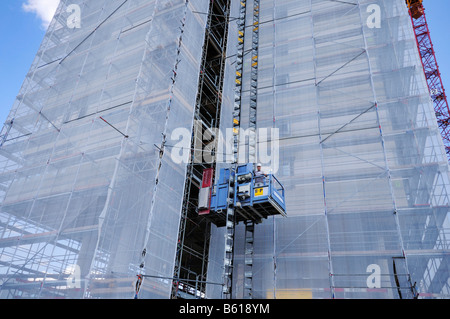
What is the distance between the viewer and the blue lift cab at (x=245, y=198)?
10359mm

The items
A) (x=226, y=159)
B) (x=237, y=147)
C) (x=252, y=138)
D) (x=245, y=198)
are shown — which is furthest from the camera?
(x=226, y=159)

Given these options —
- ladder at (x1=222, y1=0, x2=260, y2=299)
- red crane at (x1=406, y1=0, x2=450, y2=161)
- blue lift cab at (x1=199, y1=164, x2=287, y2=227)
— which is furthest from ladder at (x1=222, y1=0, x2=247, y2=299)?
red crane at (x1=406, y1=0, x2=450, y2=161)

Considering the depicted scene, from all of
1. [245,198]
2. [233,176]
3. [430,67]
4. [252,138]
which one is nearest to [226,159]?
[252,138]

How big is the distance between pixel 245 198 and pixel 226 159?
330cm

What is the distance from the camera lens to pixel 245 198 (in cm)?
1064

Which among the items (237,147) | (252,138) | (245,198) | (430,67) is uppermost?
(430,67)

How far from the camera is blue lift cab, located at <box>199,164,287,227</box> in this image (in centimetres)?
1036

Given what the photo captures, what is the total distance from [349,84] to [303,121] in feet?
6.98

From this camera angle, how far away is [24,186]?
1152 cm

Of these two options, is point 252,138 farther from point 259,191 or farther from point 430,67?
point 430,67

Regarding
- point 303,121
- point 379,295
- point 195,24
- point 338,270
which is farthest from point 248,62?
point 379,295

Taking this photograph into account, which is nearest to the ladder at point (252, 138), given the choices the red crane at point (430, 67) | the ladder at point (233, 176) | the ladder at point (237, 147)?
the ladder at point (237, 147)

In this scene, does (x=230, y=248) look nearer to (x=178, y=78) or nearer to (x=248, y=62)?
(x=178, y=78)

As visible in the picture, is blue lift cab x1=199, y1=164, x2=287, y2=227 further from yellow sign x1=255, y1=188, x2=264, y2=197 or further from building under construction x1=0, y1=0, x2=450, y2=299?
building under construction x1=0, y1=0, x2=450, y2=299
